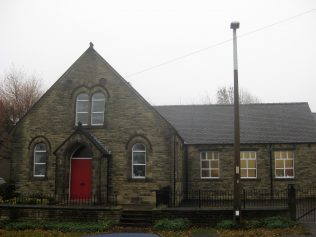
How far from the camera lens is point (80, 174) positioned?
74.3 feet

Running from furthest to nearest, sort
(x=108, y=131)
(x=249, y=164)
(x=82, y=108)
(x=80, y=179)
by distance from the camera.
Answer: (x=249, y=164) < (x=82, y=108) < (x=108, y=131) < (x=80, y=179)

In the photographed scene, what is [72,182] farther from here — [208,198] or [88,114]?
[208,198]

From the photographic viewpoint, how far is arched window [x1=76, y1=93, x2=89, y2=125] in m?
23.4

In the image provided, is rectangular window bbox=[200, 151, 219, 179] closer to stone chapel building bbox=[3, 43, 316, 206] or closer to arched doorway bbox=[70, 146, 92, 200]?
stone chapel building bbox=[3, 43, 316, 206]

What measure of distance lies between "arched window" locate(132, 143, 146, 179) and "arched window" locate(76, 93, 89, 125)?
11.8 ft

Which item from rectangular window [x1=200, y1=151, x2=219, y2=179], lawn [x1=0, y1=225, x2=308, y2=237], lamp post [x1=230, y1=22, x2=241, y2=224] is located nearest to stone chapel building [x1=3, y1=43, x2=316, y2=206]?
rectangular window [x1=200, y1=151, x2=219, y2=179]

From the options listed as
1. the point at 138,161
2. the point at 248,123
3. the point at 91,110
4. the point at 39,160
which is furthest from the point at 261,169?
the point at 39,160

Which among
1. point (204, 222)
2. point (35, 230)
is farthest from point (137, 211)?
point (35, 230)

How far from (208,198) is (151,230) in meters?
10.1

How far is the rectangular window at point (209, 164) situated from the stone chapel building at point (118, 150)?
0.04m

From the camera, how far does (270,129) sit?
28734 mm

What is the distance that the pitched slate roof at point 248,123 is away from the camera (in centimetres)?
2773

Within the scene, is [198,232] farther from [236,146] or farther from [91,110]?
[91,110]

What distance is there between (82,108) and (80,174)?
4.04 meters
